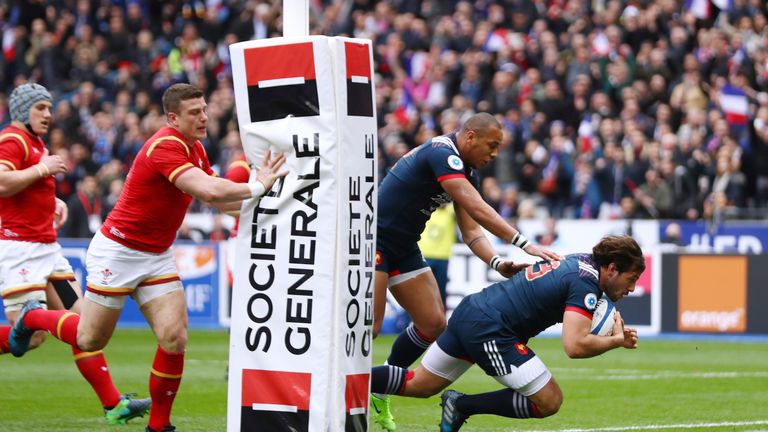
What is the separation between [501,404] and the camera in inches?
338

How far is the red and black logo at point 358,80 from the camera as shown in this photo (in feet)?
25.5

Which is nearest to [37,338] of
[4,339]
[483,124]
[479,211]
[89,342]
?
[4,339]

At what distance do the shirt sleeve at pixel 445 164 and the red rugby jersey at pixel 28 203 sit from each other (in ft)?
10.7

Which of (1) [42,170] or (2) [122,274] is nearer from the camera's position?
(2) [122,274]

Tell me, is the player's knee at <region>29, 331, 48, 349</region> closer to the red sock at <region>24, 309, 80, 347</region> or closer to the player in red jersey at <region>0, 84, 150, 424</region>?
the player in red jersey at <region>0, 84, 150, 424</region>

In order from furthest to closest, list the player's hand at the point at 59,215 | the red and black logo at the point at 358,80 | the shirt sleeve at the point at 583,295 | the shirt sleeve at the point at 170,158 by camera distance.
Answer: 1. the player's hand at the point at 59,215
2. the shirt sleeve at the point at 170,158
3. the shirt sleeve at the point at 583,295
4. the red and black logo at the point at 358,80

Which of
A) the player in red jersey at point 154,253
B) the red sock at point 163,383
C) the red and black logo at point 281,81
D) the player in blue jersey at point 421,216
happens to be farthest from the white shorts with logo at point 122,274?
the red and black logo at point 281,81

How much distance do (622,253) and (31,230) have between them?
503cm

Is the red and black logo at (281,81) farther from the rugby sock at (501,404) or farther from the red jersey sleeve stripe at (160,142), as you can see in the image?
the rugby sock at (501,404)

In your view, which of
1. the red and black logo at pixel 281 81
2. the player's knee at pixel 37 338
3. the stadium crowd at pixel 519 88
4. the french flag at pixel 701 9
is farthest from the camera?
the french flag at pixel 701 9

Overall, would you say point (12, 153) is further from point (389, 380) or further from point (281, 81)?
point (389, 380)

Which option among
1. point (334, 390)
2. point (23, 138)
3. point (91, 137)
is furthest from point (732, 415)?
point (91, 137)

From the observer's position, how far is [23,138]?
33.9 feet

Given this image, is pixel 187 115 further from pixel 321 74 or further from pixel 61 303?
pixel 61 303
